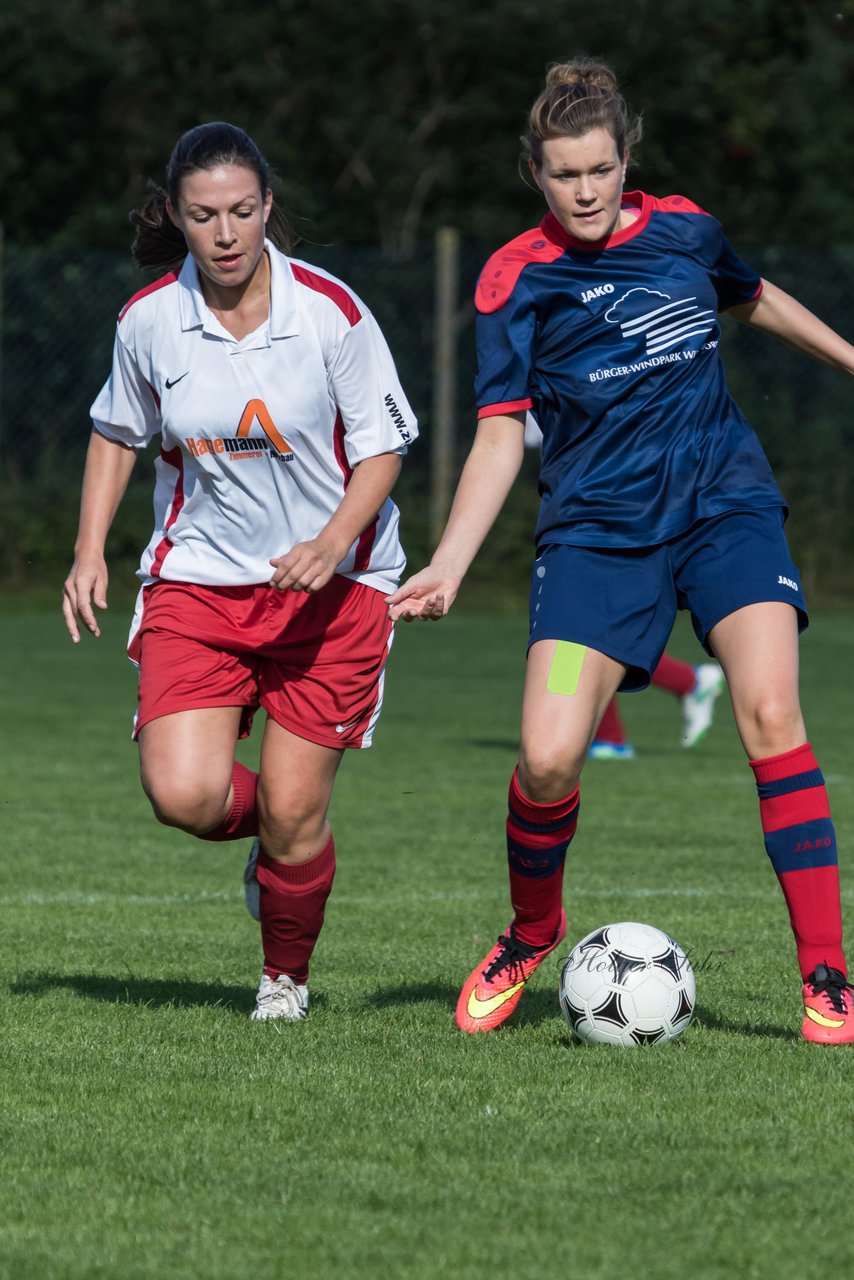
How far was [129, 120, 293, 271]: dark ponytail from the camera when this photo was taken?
168 inches

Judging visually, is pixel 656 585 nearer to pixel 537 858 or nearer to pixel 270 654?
pixel 537 858

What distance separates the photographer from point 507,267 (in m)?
4.35

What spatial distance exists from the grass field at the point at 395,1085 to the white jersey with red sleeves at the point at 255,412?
3.55 feet

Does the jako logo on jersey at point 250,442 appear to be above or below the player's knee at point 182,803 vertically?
above

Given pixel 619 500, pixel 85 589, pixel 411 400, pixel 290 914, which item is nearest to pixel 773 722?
pixel 619 500

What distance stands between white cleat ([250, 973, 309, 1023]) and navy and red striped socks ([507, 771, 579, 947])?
1.68 feet

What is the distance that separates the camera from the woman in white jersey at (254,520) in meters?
4.42

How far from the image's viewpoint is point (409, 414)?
14.9ft

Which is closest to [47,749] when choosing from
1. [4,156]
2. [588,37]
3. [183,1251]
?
[183,1251]

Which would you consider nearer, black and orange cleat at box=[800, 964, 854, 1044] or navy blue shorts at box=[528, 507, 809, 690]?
black and orange cleat at box=[800, 964, 854, 1044]

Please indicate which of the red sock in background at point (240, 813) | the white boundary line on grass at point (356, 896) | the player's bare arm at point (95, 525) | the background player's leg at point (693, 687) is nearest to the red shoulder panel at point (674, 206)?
the player's bare arm at point (95, 525)

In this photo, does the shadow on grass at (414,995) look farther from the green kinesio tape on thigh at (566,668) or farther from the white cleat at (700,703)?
the white cleat at (700,703)

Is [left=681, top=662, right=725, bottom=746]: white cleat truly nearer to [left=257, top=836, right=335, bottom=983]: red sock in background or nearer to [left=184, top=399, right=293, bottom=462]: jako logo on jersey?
[left=257, top=836, right=335, bottom=983]: red sock in background

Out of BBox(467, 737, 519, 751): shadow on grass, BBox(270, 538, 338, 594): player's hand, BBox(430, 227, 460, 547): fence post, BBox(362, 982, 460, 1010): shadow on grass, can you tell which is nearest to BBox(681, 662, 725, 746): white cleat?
BBox(467, 737, 519, 751): shadow on grass
